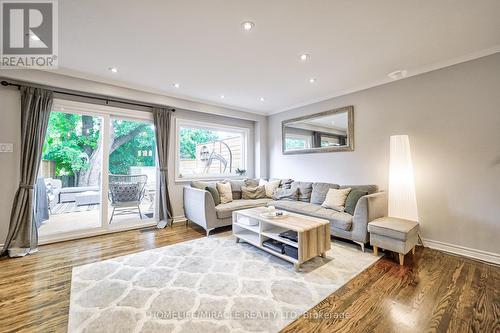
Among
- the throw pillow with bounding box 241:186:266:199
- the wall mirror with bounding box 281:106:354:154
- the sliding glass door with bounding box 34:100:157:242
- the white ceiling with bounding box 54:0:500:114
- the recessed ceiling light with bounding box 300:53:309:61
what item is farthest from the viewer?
the throw pillow with bounding box 241:186:266:199

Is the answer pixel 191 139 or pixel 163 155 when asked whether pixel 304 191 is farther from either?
pixel 163 155

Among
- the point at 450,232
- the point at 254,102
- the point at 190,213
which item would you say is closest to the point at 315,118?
the point at 254,102

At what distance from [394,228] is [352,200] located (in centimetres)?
78

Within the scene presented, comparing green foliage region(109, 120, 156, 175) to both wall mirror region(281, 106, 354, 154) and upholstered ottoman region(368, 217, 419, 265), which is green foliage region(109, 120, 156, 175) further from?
upholstered ottoman region(368, 217, 419, 265)

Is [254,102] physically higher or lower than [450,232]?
higher

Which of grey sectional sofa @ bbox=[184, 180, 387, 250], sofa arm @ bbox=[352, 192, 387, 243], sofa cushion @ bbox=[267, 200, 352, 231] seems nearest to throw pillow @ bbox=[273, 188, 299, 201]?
grey sectional sofa @ bbox=[184, 180, 387, 250]

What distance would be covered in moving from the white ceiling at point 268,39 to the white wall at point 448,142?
27cm

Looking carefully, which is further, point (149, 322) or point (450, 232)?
point (450, 232)

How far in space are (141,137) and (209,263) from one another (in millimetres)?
2864

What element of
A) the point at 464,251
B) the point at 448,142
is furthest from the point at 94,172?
the point at 464,251

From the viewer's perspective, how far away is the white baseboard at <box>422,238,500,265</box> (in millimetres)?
2568

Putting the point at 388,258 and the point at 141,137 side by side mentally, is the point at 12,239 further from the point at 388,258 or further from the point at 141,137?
the point at 388,258

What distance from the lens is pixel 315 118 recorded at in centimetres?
456

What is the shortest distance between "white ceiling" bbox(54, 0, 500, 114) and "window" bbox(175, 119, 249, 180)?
4.22 ft
